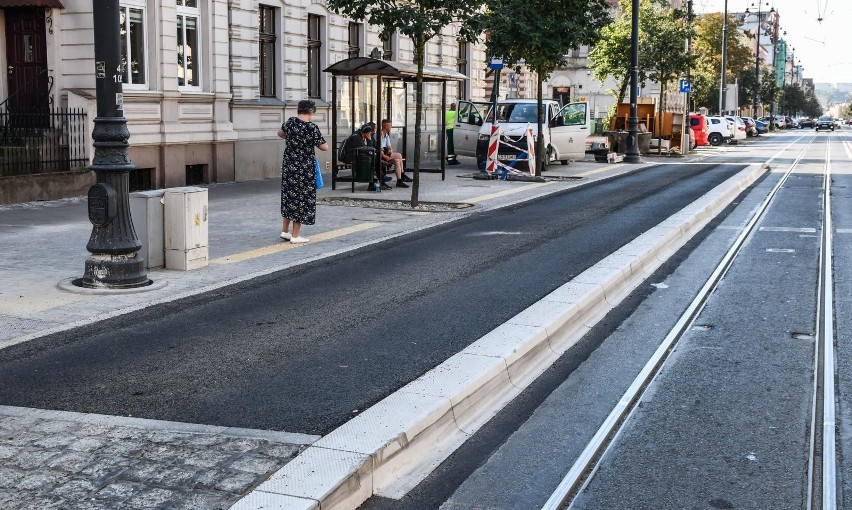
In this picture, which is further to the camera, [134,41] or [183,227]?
[134,41]

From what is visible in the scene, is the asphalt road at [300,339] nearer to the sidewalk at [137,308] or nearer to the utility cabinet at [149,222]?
the sidewalk at [137,308]

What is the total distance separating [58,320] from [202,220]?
2.87 metres

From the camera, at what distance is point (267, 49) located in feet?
82.4

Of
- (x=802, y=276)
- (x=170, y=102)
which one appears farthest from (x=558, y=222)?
(x=170, y=102)

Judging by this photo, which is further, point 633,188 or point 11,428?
point 633,188

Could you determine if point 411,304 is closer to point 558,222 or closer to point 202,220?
point 202,220

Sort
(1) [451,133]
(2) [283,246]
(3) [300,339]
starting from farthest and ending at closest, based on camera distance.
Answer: (1) [451,133], (2) [283,246], (3) [300,339]

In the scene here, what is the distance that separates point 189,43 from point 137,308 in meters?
14.2

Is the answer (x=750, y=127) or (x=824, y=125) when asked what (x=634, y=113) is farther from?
(x=824, y=125)

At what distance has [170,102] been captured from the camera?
68.3ft

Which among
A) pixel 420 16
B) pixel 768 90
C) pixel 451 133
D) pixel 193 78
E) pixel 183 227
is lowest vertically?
pixel 183 227

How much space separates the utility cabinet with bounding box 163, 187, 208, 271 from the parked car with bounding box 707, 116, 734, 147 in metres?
52.2

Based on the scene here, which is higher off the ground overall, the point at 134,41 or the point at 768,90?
the point at 768,90

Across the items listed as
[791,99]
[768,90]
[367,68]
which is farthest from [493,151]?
[791,99]
